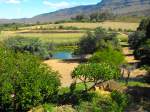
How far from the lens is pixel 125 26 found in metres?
174

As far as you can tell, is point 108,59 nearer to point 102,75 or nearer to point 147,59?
point 147,59

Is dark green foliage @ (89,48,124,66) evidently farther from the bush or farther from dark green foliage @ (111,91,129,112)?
dark green foliage @ (111,91,129,112)

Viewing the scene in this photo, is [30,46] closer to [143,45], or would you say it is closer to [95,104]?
[143,45]


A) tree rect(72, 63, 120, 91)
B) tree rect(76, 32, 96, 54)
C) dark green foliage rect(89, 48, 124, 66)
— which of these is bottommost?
tree rect(76, 32, 96, 54)

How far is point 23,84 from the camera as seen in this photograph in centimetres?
3572

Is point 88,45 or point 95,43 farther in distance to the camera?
point 88,45

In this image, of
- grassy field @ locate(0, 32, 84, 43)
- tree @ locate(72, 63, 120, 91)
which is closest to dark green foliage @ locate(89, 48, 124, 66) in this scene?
tree @ locate(72, 63, 120, 91)

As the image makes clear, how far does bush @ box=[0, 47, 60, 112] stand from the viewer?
35.4 m

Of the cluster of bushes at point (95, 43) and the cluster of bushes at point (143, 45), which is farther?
the cluster of bushes at point (95, 43)

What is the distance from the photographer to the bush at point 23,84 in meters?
35.4

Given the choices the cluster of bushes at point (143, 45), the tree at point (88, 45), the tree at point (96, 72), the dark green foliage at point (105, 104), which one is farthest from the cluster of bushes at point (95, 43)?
the dark green foliage at point (105, 104)

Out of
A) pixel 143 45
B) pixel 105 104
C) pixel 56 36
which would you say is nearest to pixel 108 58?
pixel 143 45

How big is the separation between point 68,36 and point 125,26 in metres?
44.7

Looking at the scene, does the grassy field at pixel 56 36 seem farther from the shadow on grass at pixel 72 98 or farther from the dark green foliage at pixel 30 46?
the shadow on grass at pixel 72 98
